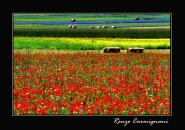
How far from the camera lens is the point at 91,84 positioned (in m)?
12.7

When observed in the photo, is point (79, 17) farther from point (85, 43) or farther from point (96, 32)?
point (85, 43)

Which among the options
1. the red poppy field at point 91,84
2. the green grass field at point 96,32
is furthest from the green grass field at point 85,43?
the red poppy field at point 91,84

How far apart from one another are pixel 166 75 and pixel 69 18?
2.90 m

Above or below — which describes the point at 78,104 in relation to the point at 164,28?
below

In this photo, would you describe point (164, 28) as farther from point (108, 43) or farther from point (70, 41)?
point (70, 41)

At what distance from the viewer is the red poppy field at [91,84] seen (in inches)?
436

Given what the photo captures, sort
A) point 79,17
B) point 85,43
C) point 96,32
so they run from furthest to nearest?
point 85,43 < point 96,32 < point 79,17

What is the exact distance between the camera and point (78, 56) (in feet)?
48.3

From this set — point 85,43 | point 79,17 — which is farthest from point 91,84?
point 85,43

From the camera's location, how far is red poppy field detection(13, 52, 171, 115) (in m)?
11.1

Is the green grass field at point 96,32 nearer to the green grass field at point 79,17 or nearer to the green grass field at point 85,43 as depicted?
the green grass field at point 85,43

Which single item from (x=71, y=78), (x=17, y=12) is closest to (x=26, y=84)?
(x=71, y=78)

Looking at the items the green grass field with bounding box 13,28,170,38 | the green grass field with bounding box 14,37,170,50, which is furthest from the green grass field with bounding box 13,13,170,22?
the green grass field with bounding box 14,37,170,50

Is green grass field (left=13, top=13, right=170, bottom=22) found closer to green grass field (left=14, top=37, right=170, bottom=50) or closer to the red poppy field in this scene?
green grass field (left=14, top=37, right=170, bottom=50)
